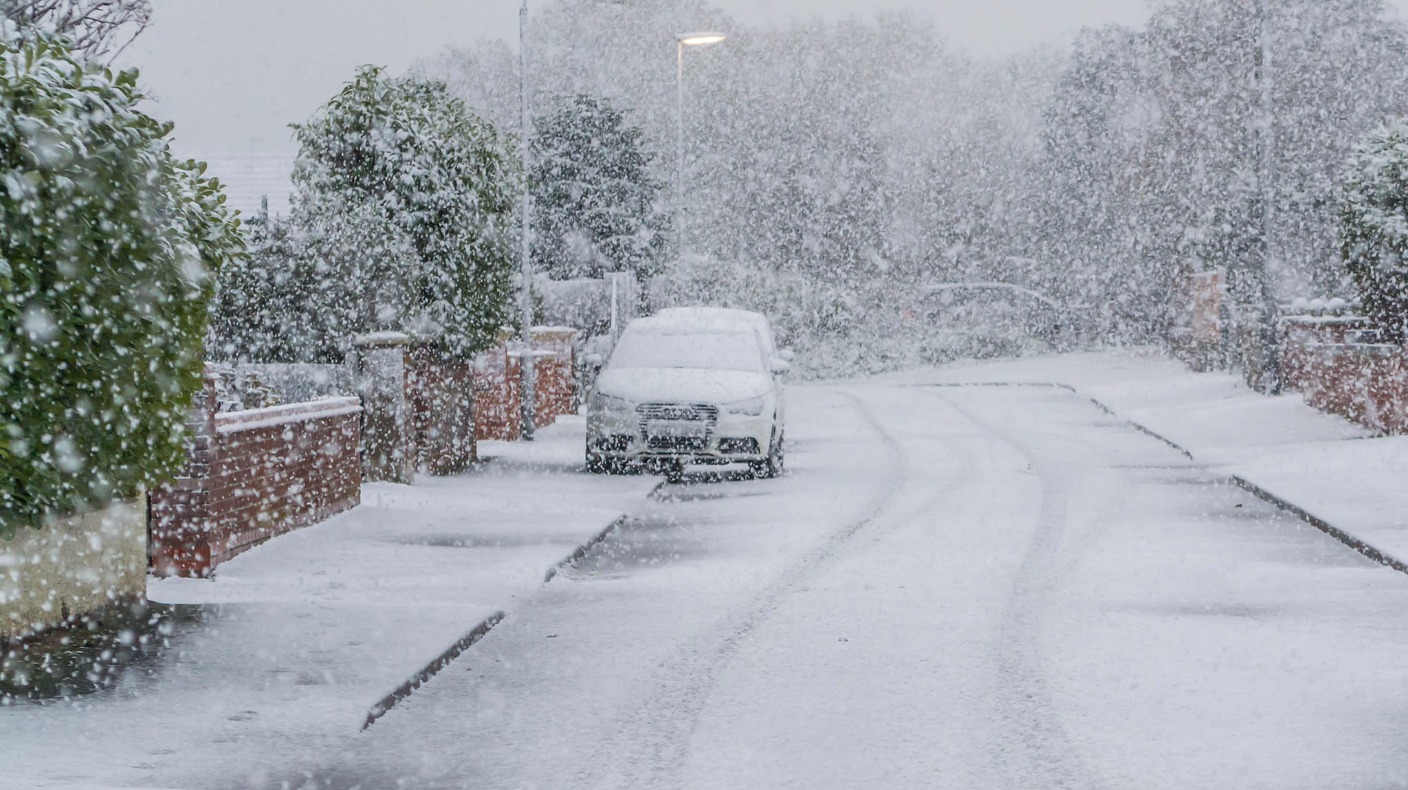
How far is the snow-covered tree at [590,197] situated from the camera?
42281mm

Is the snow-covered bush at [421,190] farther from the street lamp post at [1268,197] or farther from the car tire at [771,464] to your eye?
the street lamp post at [1268,197]

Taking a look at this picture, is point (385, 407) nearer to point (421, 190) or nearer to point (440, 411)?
point (440, 411)

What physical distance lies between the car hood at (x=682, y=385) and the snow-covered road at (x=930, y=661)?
278 cm

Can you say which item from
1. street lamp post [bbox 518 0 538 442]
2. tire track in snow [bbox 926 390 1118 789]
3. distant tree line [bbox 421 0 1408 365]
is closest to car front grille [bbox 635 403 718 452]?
tire track in snow [bbox 926 390 1118 789]

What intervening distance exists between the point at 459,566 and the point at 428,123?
8152mm

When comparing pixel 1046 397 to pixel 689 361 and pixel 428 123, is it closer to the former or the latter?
pixel 689 361

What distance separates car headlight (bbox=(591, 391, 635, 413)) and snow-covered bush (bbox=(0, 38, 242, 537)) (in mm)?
8870

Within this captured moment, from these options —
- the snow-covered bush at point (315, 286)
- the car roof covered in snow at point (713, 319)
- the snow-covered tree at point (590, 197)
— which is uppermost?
the snow-covered tree at point (590, 197)

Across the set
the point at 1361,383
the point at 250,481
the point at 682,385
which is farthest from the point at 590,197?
the point at 250,481

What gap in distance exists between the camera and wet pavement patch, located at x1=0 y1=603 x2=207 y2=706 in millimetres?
7566

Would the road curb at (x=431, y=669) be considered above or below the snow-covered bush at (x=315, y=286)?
below

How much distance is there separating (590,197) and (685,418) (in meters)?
24.7

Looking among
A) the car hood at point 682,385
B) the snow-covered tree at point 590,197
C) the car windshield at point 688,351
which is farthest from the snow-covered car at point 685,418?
the snow-covered tree at point 590,197

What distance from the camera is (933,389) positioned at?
37406 millimetres
